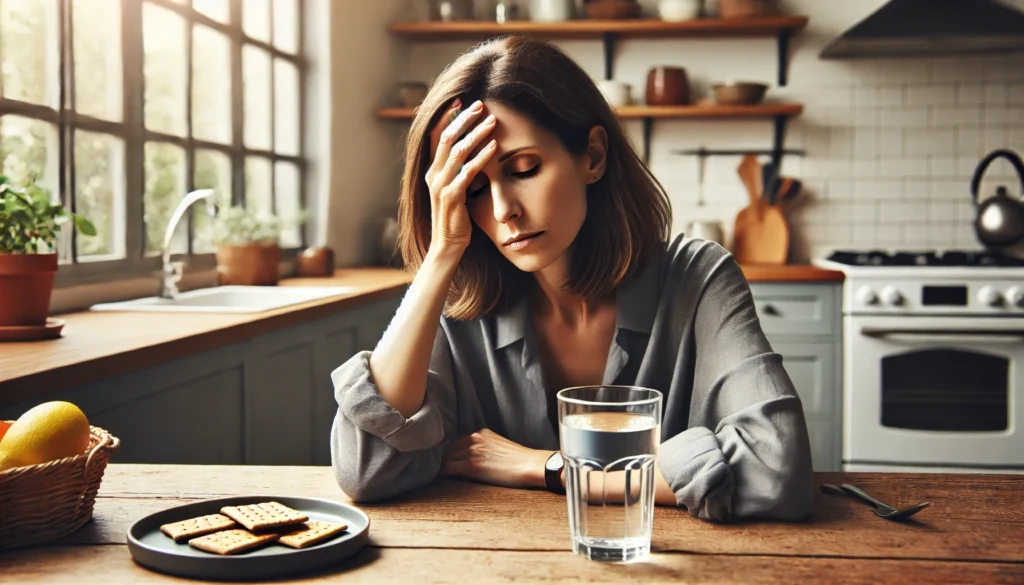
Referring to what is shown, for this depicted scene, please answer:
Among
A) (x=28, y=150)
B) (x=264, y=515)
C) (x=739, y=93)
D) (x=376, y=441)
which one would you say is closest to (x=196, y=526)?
(x=264, y=515)

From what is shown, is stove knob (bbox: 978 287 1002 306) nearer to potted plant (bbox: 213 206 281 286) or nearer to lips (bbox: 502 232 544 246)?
potted plant (bbox: 213 206 281 286)

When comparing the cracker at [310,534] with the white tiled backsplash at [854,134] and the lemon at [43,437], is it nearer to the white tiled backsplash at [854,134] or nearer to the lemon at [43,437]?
the lemon at [43,437]

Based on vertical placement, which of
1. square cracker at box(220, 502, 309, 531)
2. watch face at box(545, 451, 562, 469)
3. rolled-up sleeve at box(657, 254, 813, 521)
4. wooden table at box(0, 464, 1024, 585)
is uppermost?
rolled-up sleeve at box(657, 254, 813, 521)

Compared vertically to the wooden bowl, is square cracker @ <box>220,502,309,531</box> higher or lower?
lower

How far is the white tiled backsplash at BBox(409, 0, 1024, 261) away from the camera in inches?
177

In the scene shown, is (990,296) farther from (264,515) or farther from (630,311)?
(264,515)

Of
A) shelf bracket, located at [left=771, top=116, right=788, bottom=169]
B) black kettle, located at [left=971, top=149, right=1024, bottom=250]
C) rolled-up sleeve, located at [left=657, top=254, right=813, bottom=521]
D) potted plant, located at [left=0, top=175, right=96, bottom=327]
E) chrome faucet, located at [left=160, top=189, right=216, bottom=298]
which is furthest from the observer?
shelf bracket, located at [left=771, top=116, right=788, bottom=169]

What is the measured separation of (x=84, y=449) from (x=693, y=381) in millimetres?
880

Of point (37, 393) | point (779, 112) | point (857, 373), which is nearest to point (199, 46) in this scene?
point (37, 393)

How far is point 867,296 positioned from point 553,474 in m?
2.93

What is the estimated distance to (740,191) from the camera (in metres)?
4.66

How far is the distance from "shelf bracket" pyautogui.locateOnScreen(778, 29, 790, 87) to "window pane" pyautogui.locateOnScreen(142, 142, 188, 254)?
273 centimetres

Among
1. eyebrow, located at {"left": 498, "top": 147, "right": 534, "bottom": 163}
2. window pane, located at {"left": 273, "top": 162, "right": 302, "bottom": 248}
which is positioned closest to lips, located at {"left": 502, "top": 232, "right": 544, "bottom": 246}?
eyebrow, located at {"left": 498, "top": 147, "right": 534, "bottom": 163}

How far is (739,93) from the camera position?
14.3 feet
